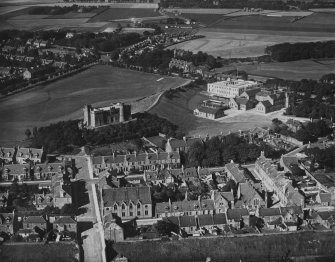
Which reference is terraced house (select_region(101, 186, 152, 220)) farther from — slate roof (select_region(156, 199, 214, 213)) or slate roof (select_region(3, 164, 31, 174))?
slate roof (select_region(3, 164, 31, 174))

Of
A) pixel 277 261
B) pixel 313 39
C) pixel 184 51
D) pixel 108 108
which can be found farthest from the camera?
pixel 313 39

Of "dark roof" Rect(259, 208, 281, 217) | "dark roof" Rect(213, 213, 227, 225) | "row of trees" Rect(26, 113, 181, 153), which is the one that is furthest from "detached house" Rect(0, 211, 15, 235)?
"row of trees" Rect(26, 113, 181, 153)

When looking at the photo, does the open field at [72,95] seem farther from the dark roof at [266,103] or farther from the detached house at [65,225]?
the detached house at [65,225]

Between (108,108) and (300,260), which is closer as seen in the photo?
(300,260)

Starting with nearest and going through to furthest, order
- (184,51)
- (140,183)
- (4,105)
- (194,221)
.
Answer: (194,221), (140,183), (4,105), (184,51)

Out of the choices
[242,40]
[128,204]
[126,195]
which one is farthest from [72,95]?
[242,40]

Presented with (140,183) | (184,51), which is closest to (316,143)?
(140,183)

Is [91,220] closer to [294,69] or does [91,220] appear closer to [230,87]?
[230,87]

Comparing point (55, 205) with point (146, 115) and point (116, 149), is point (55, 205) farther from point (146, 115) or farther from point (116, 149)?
point (146, 115)
